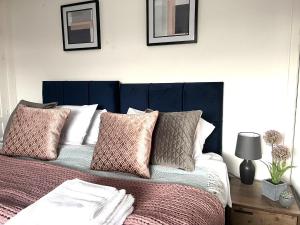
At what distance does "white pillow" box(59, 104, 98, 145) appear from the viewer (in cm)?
224

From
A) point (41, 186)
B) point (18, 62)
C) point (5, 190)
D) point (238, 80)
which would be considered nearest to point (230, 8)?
point (238, 80)

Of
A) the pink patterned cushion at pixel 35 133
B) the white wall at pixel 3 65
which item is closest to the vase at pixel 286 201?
the pink patterned cushion at pixel 35 133

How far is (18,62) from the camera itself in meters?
3.13

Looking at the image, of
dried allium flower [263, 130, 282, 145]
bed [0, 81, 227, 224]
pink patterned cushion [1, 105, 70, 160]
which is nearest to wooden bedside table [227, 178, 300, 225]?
bed [0, 81, 227, 224]

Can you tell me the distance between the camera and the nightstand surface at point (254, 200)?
1664 millimetres

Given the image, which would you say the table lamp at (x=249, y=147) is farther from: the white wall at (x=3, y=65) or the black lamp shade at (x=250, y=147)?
the white wall at (x=3, y=65)

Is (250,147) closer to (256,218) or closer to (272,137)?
(272,137)

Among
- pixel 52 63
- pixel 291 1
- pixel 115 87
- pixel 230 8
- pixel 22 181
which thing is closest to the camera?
pixel 22 181

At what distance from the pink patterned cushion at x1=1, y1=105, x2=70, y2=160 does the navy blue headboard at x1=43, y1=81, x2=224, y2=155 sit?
1.73 ft

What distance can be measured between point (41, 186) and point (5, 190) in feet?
0.57

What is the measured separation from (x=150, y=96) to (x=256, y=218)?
4.19 ft

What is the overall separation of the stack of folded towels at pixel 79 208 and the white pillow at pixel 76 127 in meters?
1.14

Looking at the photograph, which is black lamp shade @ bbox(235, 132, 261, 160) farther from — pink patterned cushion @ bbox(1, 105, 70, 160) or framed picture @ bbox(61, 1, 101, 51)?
framed picture @ bbox(61, 1, 101, 51)

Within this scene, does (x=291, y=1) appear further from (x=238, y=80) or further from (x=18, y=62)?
(x=18, y=62)
